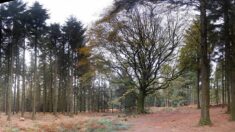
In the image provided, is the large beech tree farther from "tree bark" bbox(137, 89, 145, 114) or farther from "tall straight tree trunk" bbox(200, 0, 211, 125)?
"tall straight tree trunk" bbox(200, 0, 211, 125)

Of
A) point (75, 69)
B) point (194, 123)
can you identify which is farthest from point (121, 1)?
point (75, 69)

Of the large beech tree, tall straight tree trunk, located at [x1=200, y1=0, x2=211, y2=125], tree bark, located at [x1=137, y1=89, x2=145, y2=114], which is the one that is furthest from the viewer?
tree bark, located at [x1=137, y1=89, x2=145, y2=114]

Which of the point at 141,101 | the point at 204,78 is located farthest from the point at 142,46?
the point at 204,78

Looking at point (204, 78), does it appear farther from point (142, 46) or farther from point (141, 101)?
point (141, 101)

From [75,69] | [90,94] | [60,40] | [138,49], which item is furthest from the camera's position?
[90,94]

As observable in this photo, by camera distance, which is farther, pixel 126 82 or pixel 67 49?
pixel 67 49

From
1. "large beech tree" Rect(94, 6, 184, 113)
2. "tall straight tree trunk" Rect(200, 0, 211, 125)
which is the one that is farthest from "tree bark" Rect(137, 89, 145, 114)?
"tall straight tree trunk" Rect(200, 0, 211, 125)

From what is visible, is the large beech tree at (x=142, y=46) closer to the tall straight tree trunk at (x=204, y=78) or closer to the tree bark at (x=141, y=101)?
the tree bark at (x=141, y=101)

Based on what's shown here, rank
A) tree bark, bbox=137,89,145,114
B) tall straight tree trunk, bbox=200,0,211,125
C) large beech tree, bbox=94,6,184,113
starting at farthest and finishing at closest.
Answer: tree bark, bbox=137,89,145,114, large beech tree, bbox=94,6,184,113, tall straight tree trunk, bbox=200,0,211,125

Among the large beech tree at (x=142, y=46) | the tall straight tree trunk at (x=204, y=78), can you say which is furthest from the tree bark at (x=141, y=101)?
the tall straight tree trunk at (x=204, y=78)

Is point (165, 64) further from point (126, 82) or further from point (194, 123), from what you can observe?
point (194, 123)

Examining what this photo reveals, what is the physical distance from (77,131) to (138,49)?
7.92 m

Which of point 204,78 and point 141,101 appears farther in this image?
point 141,101

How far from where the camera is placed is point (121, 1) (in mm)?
9297
